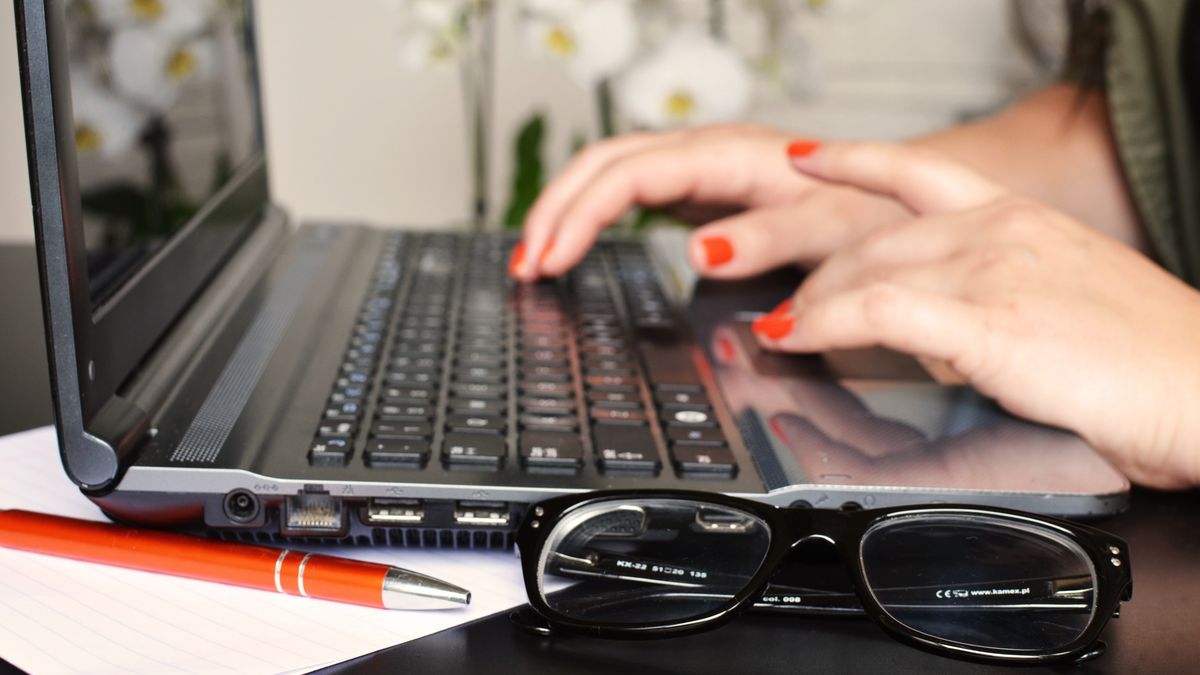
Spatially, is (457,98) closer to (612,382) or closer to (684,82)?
(684,82)

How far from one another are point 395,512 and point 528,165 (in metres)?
0.95

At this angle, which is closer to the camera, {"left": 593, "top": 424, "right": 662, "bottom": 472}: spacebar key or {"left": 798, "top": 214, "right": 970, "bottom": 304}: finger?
{"left": 593, "top": 424, "right": 662, "bottom": 472}: spacebar key

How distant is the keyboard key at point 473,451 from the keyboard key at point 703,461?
61 millimetres

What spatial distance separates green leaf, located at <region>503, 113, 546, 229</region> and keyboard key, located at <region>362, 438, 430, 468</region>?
2.81ft

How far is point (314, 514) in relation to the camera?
1.18ft

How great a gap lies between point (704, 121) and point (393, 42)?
0.67 metres

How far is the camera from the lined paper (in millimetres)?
308

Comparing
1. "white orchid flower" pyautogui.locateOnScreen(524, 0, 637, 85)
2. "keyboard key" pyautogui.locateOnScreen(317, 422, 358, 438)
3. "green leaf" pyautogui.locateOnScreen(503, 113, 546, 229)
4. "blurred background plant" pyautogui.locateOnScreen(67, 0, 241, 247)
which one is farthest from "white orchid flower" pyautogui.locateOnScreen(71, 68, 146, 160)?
"green leaf" pyautogui.locateOnScreen(503, 113, 546, 229)

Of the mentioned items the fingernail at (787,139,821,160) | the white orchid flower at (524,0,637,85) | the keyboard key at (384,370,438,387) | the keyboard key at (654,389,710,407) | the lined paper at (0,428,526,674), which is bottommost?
the lined paper at (0,428,526,674)

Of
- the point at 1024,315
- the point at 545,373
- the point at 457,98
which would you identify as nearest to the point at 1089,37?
the point at 1024,315

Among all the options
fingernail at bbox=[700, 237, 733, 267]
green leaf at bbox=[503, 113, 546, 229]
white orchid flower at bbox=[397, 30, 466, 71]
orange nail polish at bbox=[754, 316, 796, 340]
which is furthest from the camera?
green leaf at bbox=[503, 113, 546, 229]

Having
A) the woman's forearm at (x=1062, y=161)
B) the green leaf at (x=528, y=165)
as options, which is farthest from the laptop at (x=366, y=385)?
the green leaf at (x=528, y=165)

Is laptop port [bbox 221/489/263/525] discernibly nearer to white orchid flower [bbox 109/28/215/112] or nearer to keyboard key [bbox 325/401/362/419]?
keyboard key [bbox 325/401/362/419]

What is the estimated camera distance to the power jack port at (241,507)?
0.36m
